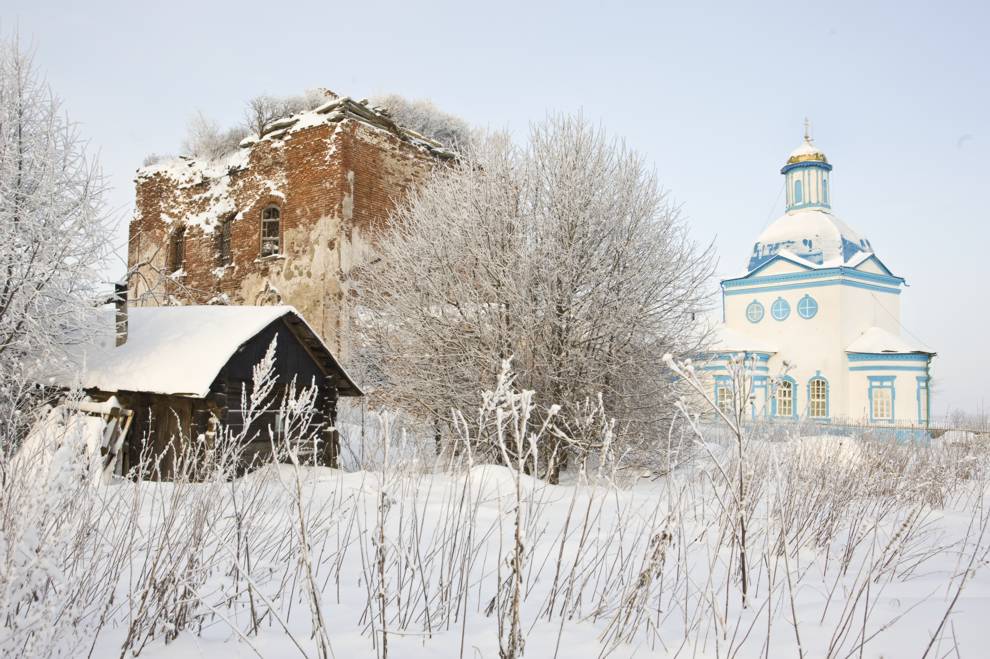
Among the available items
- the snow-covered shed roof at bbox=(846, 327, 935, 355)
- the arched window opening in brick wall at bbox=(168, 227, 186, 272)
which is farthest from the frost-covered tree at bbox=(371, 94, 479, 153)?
the snow-covered shed roof at bbox=(846, 327, 935, 355)

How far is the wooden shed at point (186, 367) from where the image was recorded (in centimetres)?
833

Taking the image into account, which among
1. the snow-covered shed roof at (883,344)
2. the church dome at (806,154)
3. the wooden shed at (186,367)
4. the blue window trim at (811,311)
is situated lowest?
the wooden shed at (186,367)

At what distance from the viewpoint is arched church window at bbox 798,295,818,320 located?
84.0 ft

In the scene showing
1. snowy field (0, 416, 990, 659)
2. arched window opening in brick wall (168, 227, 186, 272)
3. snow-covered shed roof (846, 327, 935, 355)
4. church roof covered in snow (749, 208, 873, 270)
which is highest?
church roof covered in snow (749, 208, 873, 270)

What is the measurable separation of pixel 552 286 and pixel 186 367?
5.24 m

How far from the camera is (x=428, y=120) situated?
18.6 meters

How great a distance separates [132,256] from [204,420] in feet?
46.7

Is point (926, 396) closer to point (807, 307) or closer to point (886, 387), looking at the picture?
point (886, 387)

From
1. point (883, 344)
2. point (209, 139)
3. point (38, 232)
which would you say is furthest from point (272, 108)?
point (883, 344)

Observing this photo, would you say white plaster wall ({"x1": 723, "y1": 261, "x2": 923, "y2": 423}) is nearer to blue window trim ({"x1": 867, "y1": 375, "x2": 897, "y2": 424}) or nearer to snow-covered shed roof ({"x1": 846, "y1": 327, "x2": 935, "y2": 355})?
blue window trim ({"x1": 867, "y1": 375, "x2": 897, "y2": 424})

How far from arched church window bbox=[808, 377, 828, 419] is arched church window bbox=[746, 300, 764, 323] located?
10.7 ft

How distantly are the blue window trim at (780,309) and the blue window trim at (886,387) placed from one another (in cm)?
385

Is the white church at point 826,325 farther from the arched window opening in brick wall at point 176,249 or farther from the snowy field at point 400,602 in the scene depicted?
the snowy field at point 400,602

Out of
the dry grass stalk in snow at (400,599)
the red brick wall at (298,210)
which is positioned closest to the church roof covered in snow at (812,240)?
the red brick wall at (298,210)
